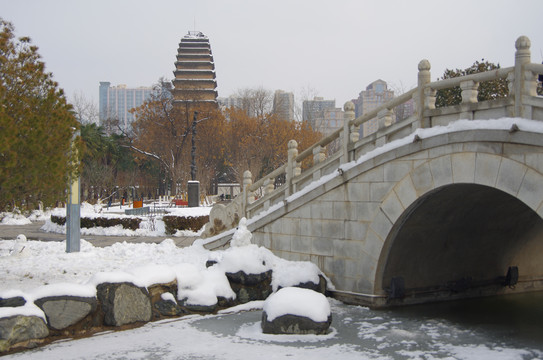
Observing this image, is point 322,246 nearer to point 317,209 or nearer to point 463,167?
point 317,209

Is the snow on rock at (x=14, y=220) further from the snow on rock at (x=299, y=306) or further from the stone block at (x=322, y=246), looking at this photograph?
the snow on rock at (x=299, y=306)

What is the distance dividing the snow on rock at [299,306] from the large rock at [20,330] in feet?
12.0

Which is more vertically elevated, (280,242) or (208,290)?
(280,242)

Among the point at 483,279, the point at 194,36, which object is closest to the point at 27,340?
the point at 483,279

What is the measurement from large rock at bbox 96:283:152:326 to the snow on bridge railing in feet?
15.3

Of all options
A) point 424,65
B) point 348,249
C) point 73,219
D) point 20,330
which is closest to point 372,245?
point 348,249

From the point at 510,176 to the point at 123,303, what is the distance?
22.7ft

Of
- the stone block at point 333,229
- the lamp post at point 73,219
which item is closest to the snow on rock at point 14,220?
the lamp post at point 73,219

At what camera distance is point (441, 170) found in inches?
388

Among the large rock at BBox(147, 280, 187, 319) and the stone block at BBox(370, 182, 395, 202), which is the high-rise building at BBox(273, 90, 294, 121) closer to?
the stone block at BBox(370, 182, 395, 202)

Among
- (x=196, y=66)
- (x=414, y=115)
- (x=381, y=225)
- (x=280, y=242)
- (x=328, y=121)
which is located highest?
(x=196, y=66)

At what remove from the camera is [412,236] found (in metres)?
11.5

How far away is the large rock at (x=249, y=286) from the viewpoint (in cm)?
1148

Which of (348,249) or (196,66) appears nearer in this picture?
(348,249)
